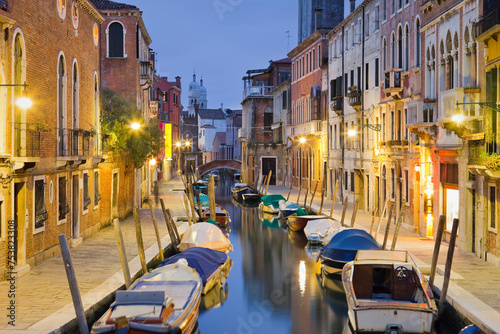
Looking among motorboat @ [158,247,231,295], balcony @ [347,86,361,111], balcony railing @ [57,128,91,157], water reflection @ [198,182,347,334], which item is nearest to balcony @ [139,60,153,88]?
balcony @ [347,86,361,111]

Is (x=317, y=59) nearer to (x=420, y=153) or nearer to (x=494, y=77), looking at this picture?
(x=420, y=153)

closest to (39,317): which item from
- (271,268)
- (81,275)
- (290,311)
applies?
(81,275)

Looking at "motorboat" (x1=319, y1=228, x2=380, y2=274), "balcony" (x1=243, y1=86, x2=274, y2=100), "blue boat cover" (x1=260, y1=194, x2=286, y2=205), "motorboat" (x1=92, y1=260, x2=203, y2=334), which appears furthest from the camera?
"balcony" (x1=243, y1=86, x2=274, y2=100)

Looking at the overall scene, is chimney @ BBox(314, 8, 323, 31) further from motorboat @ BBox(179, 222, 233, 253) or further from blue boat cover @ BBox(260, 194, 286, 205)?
motorboat @ BBox(179, 222, 233, 253)

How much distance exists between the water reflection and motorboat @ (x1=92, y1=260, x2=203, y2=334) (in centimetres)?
129

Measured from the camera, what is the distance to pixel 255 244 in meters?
24.5

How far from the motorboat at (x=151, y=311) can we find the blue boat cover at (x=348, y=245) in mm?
5294

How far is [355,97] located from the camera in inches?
1125

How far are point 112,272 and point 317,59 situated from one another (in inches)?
1001

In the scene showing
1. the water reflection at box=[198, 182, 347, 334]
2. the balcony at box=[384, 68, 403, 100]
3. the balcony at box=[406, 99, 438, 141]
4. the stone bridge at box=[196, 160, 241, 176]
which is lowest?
the water reflection at box=[198, 182, 347, 334]

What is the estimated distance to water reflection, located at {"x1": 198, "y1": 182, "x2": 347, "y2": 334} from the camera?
13.0 m

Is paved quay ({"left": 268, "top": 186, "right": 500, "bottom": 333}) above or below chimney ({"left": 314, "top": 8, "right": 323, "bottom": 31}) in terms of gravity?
below

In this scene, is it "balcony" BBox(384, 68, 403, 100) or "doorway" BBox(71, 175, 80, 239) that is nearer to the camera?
Answer: "doorway" BBox(71, 175, 80, 239)

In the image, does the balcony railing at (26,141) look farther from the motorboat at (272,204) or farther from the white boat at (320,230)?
the motorboat at (272,204)
